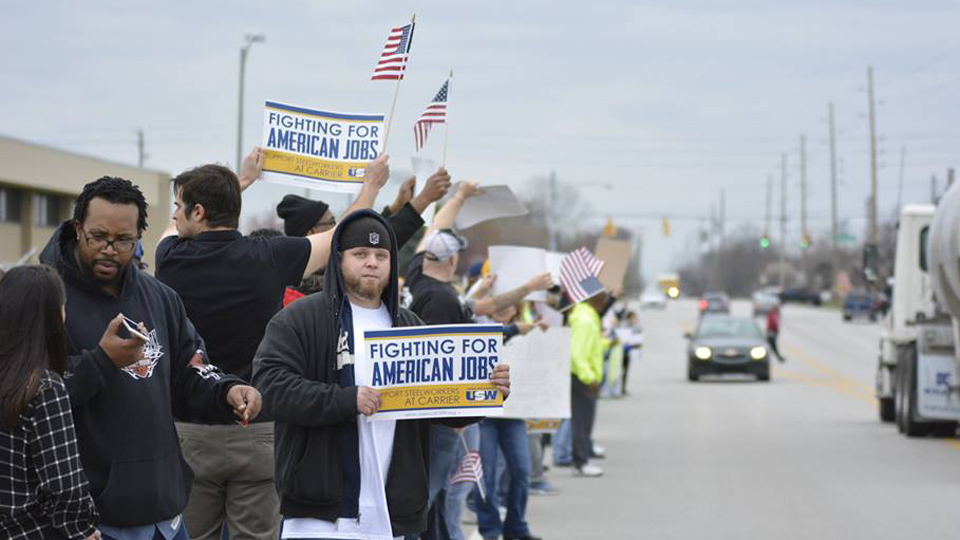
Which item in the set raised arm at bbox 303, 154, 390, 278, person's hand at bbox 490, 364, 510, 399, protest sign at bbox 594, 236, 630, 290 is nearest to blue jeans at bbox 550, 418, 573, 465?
protest sign at bbox 594, 236, 630, 290

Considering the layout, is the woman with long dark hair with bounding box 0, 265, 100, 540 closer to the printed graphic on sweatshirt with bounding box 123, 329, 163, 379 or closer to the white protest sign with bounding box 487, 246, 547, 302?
the printed graphic on sweatshirt with bounding box 123, 329, 163, 379

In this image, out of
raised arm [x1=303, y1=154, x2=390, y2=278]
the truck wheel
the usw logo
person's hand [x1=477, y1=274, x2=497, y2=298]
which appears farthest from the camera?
the truck wheel

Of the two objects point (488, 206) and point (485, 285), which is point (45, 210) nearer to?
point (485, 285)

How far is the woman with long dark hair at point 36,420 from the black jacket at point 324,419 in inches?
43.9

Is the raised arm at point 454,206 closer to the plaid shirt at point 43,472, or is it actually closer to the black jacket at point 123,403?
the black jacket at point 123,403

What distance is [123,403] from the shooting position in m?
4.84

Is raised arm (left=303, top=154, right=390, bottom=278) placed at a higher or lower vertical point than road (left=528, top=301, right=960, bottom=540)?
higher

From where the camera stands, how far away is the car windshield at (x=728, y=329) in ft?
124

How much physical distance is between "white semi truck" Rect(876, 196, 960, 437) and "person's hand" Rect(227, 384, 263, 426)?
1391 cm

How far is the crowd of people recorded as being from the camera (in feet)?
14.7

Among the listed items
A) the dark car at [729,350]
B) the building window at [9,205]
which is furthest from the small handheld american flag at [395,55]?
the building window at [9,205]

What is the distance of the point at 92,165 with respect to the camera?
5775 cm

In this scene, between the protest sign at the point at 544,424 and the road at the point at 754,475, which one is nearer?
the road at the point at 754,475

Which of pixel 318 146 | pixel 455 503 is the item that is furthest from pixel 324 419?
pixel 455 503
